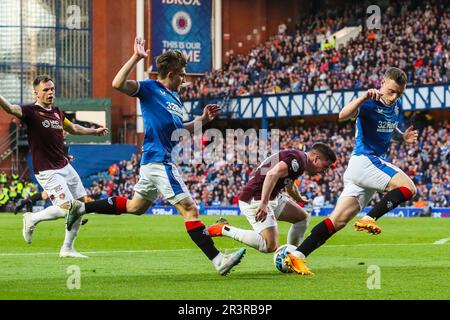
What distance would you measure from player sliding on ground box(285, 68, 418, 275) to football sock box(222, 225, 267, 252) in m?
1.04

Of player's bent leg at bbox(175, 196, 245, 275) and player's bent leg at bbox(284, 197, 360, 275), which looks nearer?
player's bent leg at bbox(175, 196, 245, 275)

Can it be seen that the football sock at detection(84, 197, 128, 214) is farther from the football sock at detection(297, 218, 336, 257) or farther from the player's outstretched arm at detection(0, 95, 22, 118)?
the football sock at detection(297, 218, 336, 257)

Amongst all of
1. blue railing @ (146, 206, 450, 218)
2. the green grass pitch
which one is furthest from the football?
blue railing @ (146, 206, 450, 218)

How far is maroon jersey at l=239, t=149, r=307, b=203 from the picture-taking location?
13156 millimetres

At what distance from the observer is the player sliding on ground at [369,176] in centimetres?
1267

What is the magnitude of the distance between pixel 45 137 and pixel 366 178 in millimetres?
5627

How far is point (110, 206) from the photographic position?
13.5 metres

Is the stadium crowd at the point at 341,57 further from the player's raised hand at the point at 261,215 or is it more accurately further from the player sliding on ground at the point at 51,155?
the player's raised hand at the point at 261,215

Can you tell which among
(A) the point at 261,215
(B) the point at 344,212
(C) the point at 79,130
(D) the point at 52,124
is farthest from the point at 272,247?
(D) the point at 52,124

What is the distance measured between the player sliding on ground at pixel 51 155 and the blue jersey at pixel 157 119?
10.7 feet

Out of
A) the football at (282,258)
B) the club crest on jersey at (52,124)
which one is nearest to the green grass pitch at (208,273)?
the football at (282,258)

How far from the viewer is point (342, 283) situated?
38.8 ft
